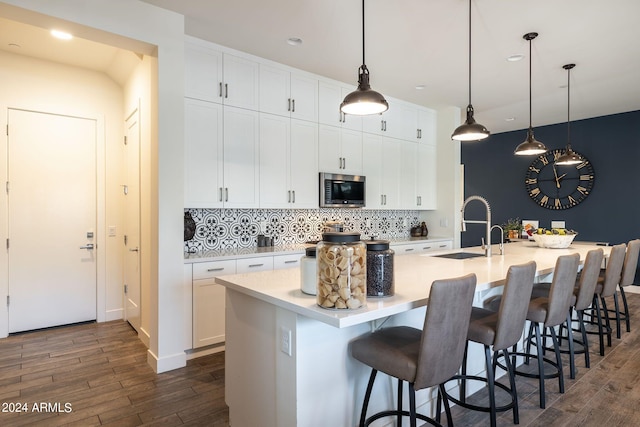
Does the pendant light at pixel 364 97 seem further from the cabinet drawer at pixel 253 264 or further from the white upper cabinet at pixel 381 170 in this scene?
the white upper cabinet at pixel 381 170

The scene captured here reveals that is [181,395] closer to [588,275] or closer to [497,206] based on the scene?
[588,275]

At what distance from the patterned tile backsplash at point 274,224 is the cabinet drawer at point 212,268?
1.85ft

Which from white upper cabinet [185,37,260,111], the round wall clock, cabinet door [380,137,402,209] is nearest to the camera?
white upper cabinet [185,37,260,111]

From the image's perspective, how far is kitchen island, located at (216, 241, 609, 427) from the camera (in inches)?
63.6

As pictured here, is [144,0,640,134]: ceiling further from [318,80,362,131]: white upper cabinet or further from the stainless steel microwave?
the stainless steel microwave

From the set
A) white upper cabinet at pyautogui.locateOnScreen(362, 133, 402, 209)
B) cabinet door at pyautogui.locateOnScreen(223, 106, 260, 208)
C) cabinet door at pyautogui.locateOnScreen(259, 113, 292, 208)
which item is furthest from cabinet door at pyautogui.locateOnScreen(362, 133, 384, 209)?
cabinet door at pyautogui.locateOnScreen(223, 106, 260, 208)

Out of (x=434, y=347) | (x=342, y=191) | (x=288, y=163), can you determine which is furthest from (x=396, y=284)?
(x=342, y=191)

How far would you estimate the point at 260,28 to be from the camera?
3.15 metres

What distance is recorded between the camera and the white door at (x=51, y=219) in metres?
3.75

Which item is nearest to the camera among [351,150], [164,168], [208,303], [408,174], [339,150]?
[164,168]

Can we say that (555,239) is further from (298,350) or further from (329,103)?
(298,350)

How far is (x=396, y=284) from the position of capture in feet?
6.49

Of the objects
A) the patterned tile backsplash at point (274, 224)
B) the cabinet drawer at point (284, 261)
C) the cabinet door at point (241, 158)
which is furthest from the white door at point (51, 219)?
the cabinet drawer at point (284, 261)

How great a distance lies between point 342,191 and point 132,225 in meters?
2.36
